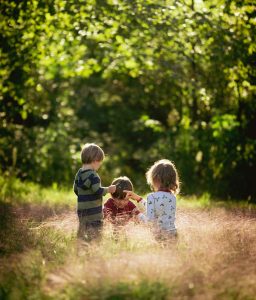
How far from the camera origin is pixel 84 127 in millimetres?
18328

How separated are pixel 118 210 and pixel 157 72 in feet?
22.6

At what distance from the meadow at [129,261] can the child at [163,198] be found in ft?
0.64

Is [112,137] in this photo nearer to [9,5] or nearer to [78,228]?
[9,5]

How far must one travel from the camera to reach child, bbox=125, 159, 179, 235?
5.95 m

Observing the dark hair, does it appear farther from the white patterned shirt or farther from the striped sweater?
the white patterned shirt

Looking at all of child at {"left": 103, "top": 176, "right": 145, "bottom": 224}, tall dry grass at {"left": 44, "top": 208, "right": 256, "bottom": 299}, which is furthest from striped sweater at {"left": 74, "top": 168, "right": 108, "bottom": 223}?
tall dry grass at {"left": 44, "top": 208, "right": 256, "bottom": 299}

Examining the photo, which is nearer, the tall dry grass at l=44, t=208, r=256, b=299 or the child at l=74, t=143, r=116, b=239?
the tall dry grass at l=44, t=208, r=256, b=299

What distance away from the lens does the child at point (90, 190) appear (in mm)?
6105

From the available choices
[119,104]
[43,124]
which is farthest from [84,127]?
[43,124]

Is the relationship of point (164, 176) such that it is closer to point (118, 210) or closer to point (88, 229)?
point (118, 210)

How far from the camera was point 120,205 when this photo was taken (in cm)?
670

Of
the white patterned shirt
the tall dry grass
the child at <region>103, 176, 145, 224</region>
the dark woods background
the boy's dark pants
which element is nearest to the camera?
the tall dry grass

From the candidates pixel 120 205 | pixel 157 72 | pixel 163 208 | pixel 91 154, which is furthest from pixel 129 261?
pixel 157 72

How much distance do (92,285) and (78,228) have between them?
2.28 metres
